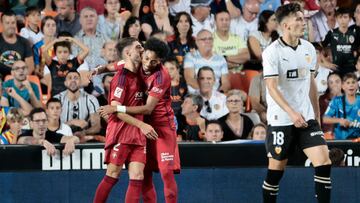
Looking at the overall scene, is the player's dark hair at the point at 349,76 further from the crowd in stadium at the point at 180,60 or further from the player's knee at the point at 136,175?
the player's knee at the point at 136,175

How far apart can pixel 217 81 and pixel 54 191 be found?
3.35 m

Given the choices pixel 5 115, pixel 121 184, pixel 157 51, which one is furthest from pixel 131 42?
pixel 5 115

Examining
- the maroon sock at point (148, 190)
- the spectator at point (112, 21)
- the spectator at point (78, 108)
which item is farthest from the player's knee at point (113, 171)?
the spectator at point (112, 21)

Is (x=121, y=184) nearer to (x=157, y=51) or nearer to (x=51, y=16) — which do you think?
(x=157, y=51)

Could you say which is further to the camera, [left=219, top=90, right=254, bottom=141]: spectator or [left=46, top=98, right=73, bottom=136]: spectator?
[left=219, top=90, right=254, bottom=141]: spectator

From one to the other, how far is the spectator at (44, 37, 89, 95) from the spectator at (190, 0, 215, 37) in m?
1.64

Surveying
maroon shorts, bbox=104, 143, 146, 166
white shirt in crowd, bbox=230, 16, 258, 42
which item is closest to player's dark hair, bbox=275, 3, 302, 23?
maroon shorts, bbox=104, 143, 146, 166

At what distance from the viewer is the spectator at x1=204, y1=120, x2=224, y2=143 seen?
11453 millimetres

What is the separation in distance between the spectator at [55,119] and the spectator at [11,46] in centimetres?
83

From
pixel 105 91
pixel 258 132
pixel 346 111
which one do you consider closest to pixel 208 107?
pixel 258 132

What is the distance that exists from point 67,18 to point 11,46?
89cm

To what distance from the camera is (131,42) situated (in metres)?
9.01

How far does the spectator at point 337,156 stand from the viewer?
1008 cm

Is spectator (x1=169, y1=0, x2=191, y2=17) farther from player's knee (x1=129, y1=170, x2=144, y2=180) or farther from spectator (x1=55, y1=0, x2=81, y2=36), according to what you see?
player's knee (x1=129, y1=170, x2=144, y2=180)
